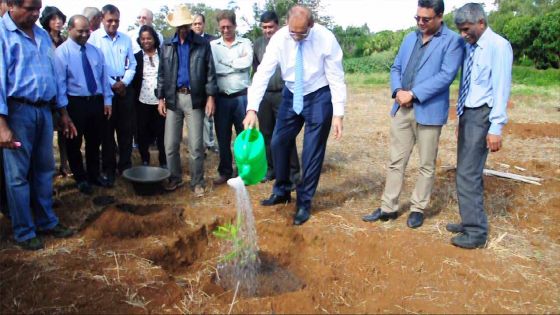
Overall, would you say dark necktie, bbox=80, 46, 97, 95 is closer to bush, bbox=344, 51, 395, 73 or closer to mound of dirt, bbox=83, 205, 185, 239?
mound of dirt, bbox=83, 205, 185, 239

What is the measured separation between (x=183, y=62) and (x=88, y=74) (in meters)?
0.98

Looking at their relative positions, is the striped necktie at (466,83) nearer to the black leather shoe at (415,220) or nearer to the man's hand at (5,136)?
the black leather shoe at (415,220)

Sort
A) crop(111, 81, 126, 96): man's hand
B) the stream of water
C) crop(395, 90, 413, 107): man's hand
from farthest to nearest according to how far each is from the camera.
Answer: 1. crop(111, 81, 126, 96): man's hand
2. crop(395, 90, 413, 107): man's hand
3. the stream of water

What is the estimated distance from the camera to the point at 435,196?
17.4 feet

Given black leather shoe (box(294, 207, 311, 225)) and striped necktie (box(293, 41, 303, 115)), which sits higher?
striped necktie (box(293, 41, 303, 115))

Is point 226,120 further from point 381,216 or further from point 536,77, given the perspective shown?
point 536,77

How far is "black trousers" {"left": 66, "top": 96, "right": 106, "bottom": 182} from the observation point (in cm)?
485

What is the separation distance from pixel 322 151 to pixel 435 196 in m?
1.70

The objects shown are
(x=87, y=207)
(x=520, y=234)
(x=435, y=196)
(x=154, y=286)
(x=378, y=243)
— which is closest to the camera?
(x=154, y=286)

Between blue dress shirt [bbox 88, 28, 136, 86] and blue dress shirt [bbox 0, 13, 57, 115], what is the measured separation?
1504 millimetres

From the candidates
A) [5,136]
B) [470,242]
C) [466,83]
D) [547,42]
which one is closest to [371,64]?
[547,42]

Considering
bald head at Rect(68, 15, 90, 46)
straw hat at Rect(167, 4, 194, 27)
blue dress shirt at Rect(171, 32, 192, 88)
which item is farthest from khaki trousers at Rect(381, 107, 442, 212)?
bald head at Rect(68, 15, 90, 46)

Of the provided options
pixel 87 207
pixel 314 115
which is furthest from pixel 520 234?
pixel 87 207

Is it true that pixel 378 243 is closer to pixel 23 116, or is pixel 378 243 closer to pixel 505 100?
pixel 505 100
